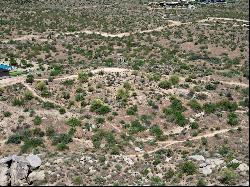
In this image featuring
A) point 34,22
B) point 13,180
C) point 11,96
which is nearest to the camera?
point 13,180

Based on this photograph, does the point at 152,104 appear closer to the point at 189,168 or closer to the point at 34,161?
the point at 189,168

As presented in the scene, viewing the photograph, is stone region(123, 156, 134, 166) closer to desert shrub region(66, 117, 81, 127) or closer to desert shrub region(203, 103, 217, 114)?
desert shrub region(66, 117, 81, 127)

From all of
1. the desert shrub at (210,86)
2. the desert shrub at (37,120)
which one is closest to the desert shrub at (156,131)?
the desert shrub at (37,120)

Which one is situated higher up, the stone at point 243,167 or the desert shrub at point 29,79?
the desert shrub at point 29,79

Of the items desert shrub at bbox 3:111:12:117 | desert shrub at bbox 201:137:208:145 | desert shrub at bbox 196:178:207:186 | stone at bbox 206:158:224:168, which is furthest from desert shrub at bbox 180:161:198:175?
desert shrub at bbox 3:111:12:117

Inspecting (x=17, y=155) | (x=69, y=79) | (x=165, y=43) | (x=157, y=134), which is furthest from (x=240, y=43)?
(x=17, y=155)

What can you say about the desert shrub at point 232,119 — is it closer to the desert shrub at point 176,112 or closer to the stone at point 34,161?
the desert shrub at point 176,112

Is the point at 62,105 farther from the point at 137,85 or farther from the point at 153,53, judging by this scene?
the point at 153,53
